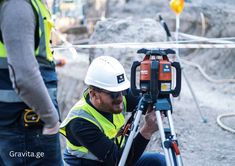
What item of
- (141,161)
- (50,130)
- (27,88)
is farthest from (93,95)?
(27,88)

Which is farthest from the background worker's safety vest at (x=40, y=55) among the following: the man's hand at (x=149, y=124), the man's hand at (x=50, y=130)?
the man's hand at (x=149, y=124)

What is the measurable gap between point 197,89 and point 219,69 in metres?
1.50

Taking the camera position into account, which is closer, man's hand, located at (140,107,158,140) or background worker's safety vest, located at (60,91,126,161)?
man's hand, located at (140,107,158,140)

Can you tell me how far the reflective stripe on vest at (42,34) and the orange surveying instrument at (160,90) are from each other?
1.77 feet

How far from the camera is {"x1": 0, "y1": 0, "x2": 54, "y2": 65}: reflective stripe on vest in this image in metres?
2.03

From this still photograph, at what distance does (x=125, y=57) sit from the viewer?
5.77 meters

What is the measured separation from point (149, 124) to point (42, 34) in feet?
2.77

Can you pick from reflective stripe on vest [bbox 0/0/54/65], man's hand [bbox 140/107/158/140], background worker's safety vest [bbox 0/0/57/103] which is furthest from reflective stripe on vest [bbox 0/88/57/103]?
man's hand [bbox 140/107/158/140]

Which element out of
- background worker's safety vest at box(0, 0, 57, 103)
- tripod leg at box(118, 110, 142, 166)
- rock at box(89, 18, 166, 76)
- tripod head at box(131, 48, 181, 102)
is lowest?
rock at box(89, 18, 166, 76)

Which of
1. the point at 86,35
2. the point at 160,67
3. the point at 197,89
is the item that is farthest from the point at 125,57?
the point at 86,35

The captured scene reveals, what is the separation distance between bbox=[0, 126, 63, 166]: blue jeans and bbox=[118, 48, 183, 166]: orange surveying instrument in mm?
534

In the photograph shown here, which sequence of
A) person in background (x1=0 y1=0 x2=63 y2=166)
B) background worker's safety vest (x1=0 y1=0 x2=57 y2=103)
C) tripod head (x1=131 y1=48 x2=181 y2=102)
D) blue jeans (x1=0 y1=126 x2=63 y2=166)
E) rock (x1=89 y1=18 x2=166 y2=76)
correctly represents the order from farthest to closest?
rock (x1=89 y1=18 x2=166 y2=76) < tripod head (x1=131 y1=48 x2=181 y2=102) < blue jeans (x1=0 y1=126 x2=63 y2=166) < background worker's safety vest (x1=0 y1=0 x2=57 y2=103) < person in background (x1=0 y1=0 x2=63 y2=166)

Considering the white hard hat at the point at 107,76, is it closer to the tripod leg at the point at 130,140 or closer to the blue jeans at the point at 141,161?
the tripod leg at the point at 130,140

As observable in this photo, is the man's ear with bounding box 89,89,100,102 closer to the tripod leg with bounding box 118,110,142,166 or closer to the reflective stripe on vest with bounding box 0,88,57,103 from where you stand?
the tripod leg with bounding box 118,110,142,166
